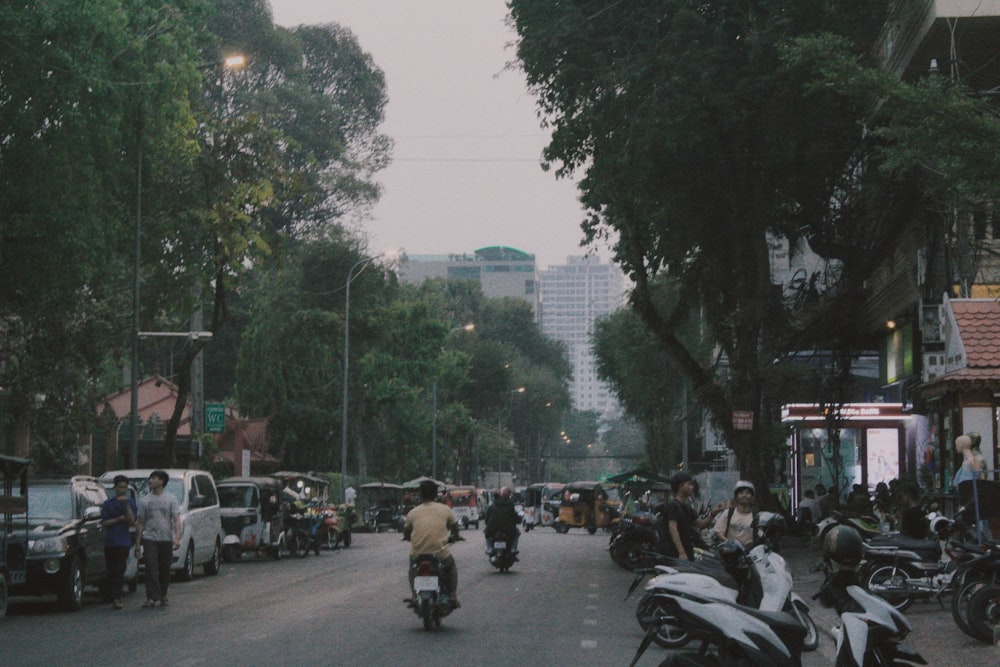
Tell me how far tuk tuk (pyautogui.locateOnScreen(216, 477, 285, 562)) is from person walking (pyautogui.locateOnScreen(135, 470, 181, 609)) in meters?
13.5

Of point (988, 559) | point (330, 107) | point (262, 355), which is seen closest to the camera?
point (988, 559)

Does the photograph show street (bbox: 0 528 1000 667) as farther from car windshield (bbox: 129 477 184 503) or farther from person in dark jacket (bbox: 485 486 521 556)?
car windshield (bbox: 129 477 184 503)

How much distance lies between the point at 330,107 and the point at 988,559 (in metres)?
64.2

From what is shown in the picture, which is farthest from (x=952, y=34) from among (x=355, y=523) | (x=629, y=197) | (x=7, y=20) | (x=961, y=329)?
(x=355, y=523)

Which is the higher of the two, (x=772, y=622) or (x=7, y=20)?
(x=7, y=20)

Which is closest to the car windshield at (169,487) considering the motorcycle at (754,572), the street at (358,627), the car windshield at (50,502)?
the street at (358,627)

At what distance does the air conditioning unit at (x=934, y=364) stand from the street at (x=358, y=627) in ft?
14.2

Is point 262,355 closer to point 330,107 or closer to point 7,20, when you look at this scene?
point 330,107

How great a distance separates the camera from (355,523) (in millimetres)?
48969

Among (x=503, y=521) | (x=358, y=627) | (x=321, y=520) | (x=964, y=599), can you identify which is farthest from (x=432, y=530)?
(x=321, y=520)

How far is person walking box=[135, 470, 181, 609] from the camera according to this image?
779 inches

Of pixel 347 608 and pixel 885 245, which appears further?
pixel 885 245

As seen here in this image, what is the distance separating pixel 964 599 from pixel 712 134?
17609 mm

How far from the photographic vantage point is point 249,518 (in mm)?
34125
